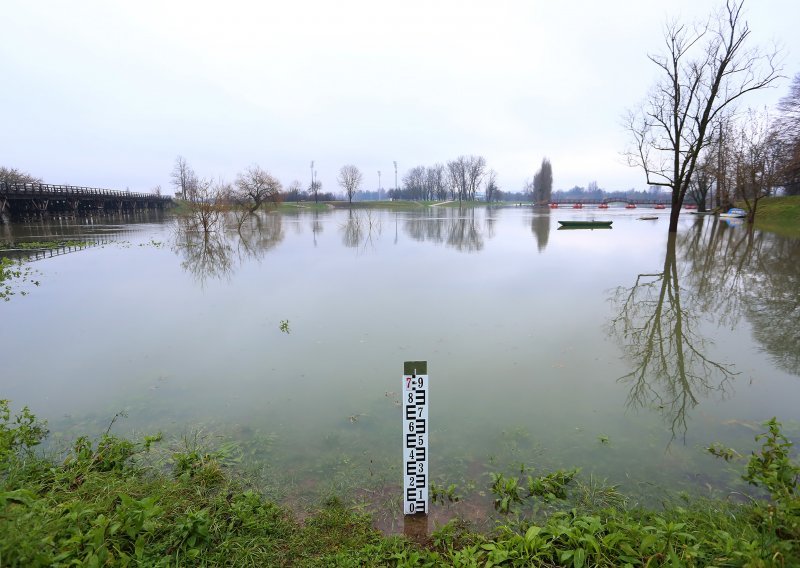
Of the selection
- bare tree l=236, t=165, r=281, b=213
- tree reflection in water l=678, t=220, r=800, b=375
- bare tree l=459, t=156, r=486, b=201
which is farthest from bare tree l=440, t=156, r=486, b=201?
tree reflection in water l=678, t=220, r=800, b=375

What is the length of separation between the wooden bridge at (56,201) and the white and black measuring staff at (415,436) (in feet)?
163

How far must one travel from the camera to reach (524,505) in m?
3.36

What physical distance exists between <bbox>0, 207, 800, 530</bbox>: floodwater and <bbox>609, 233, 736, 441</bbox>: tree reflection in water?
40 mm

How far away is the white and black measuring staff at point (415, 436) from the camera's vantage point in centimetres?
309

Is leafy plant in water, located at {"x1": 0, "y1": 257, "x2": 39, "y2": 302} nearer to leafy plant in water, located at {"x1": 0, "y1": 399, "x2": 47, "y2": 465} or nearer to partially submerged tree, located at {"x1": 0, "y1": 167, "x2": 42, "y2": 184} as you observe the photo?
leafy plant in water, located at {"x1": 0, "y1": 399, "x2": 47, "y2": 465}

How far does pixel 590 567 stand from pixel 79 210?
225ft

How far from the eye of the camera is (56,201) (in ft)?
155

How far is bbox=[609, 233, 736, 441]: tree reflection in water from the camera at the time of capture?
16.9 feet

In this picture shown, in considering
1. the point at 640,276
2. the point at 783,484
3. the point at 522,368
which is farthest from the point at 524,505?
the point at 640,276

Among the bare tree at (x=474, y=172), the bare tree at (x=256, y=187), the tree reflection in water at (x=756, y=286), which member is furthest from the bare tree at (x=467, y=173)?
the tree reflection in water at (x=756, y=286)

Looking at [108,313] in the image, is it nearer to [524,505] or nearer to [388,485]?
[388,485]

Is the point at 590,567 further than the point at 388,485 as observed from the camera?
No

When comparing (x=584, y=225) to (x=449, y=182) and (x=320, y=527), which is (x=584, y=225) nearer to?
(x=320, y=527)

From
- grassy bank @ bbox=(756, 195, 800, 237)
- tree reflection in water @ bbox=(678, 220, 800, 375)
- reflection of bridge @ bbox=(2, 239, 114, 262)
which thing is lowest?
tree reflection in water @ bbox=(678, 220, 800, 375)
